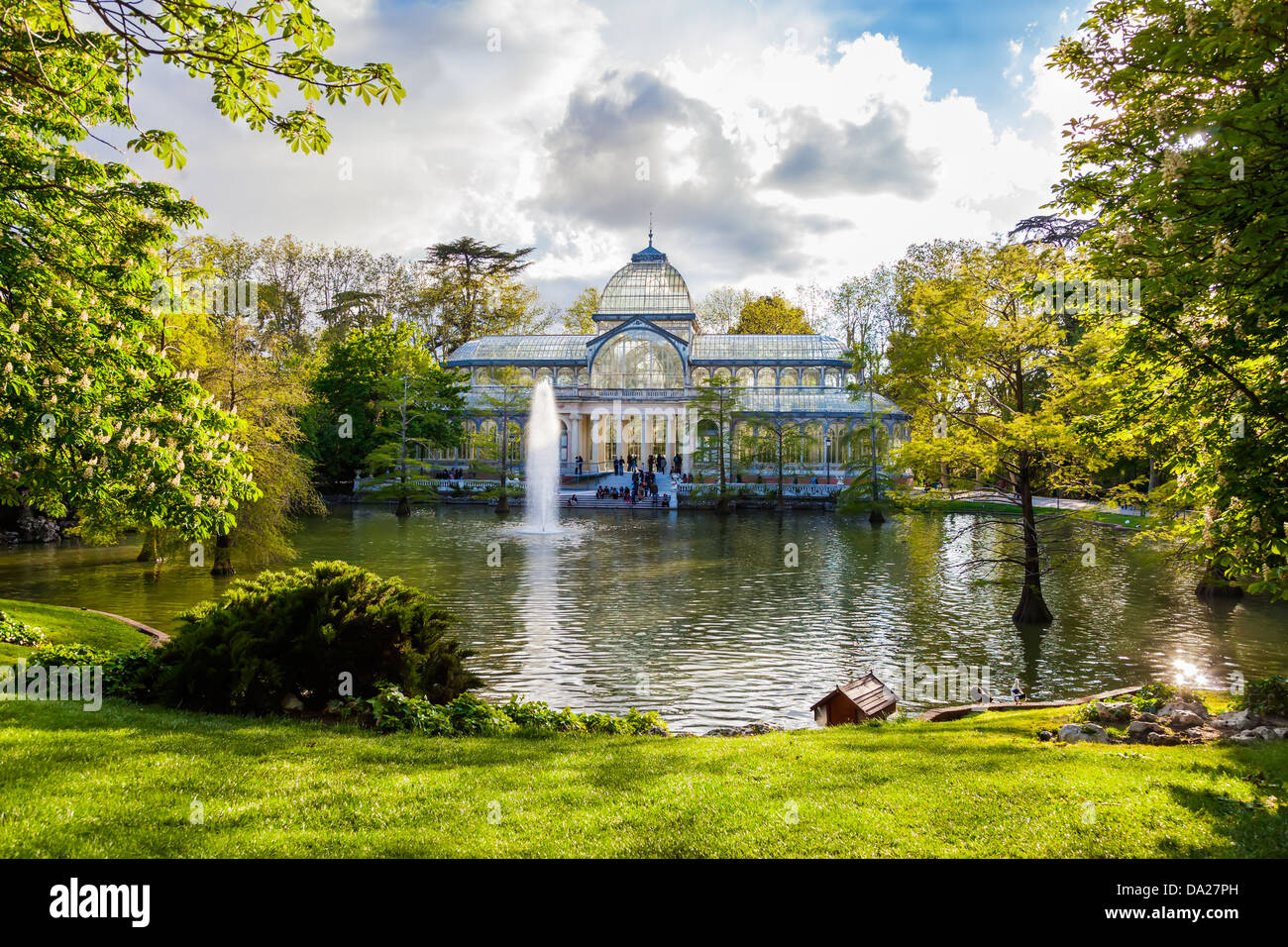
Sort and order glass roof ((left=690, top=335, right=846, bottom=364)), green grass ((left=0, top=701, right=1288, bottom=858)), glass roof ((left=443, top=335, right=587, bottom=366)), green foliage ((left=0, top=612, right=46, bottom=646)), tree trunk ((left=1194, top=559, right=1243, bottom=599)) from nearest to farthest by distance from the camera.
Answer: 1. green grass ((left=0, top=701, right=1288, bottom=858))
2. green foliage ((left=0, top=612, right=46, bottom=646))
3. tree trunk ((left=1194, top=559, right=1243, bottom=599))
4. glass roof ((left=690, top=335, right=846, bottom=364))
5. glass roof ((left=443, top=335, right=587, bottom=366))

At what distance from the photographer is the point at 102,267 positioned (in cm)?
691

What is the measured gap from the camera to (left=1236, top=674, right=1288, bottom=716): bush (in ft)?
27.4

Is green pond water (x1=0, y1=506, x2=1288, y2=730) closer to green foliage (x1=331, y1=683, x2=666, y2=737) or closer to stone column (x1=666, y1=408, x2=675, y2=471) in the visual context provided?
green foliage (x1=331, y1=683, x2=666, y2=737)

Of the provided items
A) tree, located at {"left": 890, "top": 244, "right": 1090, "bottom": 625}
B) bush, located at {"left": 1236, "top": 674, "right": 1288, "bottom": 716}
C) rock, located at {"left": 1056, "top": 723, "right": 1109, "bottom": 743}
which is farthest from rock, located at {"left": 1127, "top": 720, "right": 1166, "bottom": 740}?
tree, located at {"left": 890, "top": 244, "right": 1090, "bottom": 625}

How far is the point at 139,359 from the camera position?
7.03 m

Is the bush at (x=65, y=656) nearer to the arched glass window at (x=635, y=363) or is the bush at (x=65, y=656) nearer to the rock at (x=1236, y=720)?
the rock at (x=1236, y=720)

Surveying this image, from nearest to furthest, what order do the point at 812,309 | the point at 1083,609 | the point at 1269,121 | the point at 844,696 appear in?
the point at 1269,121 < the point at 844,696 < the point at 1083,609 < the point at 812,309

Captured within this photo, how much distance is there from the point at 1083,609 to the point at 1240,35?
47.0 feet

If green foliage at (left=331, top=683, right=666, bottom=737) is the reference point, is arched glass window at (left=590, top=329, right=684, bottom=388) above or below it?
above

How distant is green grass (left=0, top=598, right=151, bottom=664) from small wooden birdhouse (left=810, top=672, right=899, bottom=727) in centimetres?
1023

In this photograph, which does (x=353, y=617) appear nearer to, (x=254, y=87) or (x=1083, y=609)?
(x=254, y=87)

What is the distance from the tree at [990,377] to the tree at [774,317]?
58666 millimetres

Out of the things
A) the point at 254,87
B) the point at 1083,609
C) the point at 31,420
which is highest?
the point at 254,87
